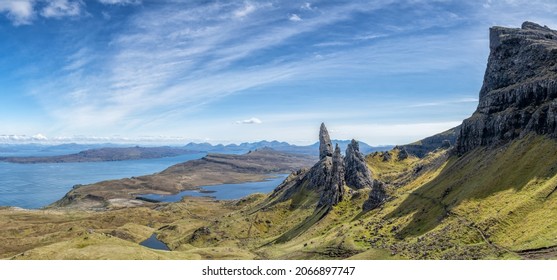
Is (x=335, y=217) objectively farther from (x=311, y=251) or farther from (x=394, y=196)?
(x=311, y=251)

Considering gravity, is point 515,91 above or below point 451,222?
above

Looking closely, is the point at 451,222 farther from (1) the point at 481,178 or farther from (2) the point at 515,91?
(2) the point at 515,91

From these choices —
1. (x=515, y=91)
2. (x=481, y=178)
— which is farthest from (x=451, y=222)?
(x=515, y=91)

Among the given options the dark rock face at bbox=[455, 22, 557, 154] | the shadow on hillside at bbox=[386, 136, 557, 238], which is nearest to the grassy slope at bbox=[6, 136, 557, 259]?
the shadow on hillside at bbox=[386, 136, 557, 238]

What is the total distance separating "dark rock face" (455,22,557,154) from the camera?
135 m

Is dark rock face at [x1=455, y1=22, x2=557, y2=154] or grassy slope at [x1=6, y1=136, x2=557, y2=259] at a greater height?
dark rock face at [x1=455, y1=22, x2=557, y2=154]

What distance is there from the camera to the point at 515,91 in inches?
6078

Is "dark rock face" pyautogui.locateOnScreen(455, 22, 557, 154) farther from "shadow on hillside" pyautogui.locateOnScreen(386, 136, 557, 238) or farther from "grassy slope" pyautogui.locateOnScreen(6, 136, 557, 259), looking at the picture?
"shadow on hillside" pyautogui.locateOnScreen(386, 136, 557, 238)

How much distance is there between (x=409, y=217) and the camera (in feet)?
445

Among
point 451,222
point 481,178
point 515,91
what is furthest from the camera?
point 515,91

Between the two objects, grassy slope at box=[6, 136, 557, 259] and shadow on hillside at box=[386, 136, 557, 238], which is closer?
grassy slope at box=[6, 136, 557, 259]

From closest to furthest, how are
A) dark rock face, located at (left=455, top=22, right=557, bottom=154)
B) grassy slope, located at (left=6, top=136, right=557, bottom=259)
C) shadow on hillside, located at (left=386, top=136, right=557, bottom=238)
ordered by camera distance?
grassy slope, located at (left=6, top=136, right=557, bottom=259)
shadow on hillside, located at (left=386, top=136, right=557, bottom=238)
dark rock face, located at (left=455, top=22, right=557, bottom=154)

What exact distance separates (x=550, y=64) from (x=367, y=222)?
311 ft

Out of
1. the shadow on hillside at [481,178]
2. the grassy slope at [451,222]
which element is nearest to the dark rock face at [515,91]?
the grassy slope at [451,222]
